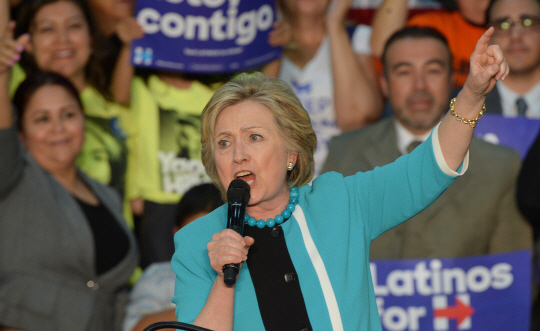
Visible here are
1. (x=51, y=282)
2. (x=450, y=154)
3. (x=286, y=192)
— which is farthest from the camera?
(x=51, y=282)

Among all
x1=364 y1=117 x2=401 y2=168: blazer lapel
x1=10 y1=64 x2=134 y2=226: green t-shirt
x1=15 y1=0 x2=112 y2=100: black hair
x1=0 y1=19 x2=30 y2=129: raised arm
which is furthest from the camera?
x1=10 y1=64 x2=134 y2=226: green t-shirt

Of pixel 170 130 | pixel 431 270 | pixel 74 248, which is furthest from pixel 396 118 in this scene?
pixel 74 248

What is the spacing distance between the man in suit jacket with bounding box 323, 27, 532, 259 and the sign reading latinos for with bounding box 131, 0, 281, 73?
767 mm

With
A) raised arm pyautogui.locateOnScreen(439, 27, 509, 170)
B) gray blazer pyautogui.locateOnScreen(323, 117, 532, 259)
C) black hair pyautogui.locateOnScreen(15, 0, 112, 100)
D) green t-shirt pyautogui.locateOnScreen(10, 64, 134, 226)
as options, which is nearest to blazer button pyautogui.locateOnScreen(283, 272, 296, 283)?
raised arm pyautogui.locateOnScreen(439, 27, 509, 170)

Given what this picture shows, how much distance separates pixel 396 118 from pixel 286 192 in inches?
77.4

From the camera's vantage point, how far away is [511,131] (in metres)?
3.69

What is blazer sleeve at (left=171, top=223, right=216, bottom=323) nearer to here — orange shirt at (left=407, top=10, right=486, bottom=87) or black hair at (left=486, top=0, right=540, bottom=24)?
orange shirt at (left=407, top=10, right=486, bottom=87)

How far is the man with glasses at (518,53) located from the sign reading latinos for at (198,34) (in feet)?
4.40

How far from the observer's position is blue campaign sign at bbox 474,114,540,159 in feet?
12.1

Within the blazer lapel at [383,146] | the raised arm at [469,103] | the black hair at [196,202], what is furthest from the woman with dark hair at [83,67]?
the raised arm at [469,103]

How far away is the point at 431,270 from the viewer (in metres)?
3.45

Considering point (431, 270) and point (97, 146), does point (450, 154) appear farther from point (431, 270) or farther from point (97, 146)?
point (97, 146)

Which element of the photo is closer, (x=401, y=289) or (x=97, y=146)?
(x=401, y=289)

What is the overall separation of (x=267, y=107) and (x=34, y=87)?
7.18ft
